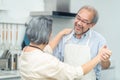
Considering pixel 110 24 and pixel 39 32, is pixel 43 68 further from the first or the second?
pixel 110 24

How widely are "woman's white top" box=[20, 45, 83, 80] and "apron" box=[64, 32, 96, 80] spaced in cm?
48

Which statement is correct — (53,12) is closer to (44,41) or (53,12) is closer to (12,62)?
(12,62)

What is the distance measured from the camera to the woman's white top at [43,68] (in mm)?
1586

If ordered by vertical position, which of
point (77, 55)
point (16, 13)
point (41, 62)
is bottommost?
point (77, 55)

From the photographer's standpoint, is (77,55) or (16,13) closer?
(77,55)

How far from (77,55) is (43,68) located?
631 mm

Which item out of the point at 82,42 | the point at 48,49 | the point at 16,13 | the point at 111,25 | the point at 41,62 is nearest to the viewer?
the point at 41,62

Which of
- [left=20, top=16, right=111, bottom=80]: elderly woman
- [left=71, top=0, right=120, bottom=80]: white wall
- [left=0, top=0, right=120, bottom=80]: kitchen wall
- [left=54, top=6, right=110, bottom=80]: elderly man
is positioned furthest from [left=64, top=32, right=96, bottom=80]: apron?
[left=71, top=0, right=120, bottom=80]: white wall

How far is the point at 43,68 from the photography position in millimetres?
1586

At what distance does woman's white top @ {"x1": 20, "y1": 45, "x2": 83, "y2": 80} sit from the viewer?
1.59m

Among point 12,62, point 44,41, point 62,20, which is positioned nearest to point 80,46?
point 44,41

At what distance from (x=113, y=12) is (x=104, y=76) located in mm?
911

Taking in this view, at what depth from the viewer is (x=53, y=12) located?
2.90 metres

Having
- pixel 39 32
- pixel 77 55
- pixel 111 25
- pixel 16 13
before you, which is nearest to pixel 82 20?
pixel 77 55
